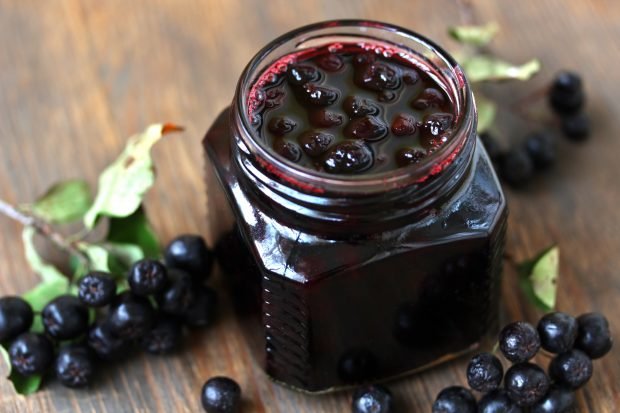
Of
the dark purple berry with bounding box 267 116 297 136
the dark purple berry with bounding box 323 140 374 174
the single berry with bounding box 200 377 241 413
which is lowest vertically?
the single berry with bounding box 200 377 241 413

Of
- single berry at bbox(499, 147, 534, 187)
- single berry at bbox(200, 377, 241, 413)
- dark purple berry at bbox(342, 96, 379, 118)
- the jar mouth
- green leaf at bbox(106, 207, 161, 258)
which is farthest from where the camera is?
single berry at bbox(499, 147, 534, 187)

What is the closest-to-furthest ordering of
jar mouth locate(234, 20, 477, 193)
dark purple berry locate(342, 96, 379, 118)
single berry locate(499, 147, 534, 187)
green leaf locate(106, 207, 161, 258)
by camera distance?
jar mouth locate(234, 20, 477, 193) < dark purple berry locate(342, 96, 379, 118) < green leaf locate(106, 207, 161, 258) < single berry locate(499, 147, 534, 187)

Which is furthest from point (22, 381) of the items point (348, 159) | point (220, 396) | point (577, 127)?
point (577, 127)

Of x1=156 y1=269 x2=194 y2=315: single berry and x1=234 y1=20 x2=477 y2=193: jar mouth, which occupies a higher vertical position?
x1=234 y1=20 x2=477 y2=193: jar mouth

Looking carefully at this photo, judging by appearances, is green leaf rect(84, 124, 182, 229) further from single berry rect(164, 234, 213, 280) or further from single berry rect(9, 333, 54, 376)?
single berry rect(9, 333, 54, 376)

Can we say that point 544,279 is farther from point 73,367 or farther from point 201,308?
point 73,367

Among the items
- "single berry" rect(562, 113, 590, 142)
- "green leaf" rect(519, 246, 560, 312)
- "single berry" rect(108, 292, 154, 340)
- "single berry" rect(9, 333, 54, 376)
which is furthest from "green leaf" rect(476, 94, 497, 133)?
"single berry" rect(9, 333, 54, 376)

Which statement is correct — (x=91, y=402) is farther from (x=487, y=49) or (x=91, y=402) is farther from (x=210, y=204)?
(x=487, y=49)
